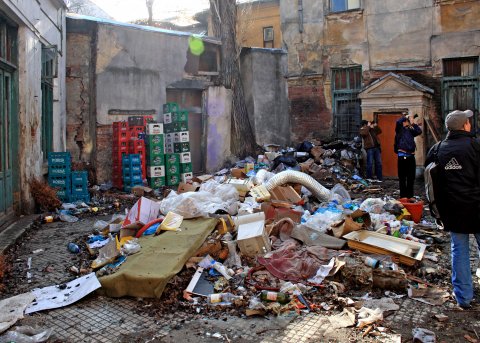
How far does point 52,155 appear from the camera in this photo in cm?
945

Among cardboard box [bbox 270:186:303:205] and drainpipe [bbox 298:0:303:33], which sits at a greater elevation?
drainpipe [bbox 298:0:303:33]

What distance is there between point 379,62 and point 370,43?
2.20 ft

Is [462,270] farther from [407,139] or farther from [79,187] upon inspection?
[79,187]

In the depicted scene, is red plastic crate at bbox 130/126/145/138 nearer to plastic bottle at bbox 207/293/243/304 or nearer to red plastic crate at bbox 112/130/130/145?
red plastic crate at bbox 112/130/130/145

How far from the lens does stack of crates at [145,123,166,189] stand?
11.8 m

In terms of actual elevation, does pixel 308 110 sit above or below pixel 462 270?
above

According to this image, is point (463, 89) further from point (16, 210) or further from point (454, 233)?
point (16, 210)

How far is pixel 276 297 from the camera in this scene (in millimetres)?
4328

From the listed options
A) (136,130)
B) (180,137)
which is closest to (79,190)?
(136,130)

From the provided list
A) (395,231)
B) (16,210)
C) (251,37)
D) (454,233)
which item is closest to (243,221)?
(395,231)

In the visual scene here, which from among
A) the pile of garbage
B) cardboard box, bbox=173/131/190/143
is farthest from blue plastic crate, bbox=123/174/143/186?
the pile of garbage

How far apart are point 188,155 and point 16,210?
17.7 feet

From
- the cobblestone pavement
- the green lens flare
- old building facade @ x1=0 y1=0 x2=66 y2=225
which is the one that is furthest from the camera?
the green lens flare

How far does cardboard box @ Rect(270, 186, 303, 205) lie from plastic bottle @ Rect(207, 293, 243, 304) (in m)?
3.47
